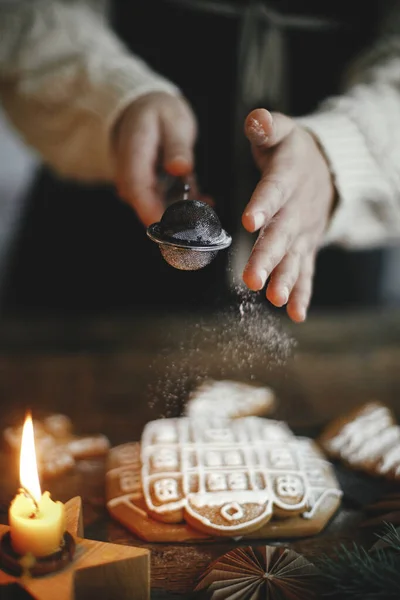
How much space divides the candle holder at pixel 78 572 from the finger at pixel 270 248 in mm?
359

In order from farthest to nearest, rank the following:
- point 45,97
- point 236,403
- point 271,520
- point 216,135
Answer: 1. point 216,135
2. point 45,97
3. point 236,403
4. point 271,520

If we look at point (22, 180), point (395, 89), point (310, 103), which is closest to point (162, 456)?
point (395, 89)

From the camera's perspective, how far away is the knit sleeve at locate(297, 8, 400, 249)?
3.64 ft

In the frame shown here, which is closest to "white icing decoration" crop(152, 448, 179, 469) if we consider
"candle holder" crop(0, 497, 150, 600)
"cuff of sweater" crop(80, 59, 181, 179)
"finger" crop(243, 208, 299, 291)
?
"candle holder" crop(0, 497, 150, 600)

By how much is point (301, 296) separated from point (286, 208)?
14 cm

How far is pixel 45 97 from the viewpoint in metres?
1.55

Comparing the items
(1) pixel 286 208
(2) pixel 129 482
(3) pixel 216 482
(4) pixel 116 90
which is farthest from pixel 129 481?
(4) pixel 116 90

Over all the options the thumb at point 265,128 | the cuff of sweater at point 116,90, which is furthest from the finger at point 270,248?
Result: the cuff of sweater at point 116,90

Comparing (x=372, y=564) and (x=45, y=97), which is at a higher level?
(x=45, y=97)

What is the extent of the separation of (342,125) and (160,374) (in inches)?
26.5

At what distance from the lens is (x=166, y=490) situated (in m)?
0.98

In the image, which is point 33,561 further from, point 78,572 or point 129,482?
point 129,482

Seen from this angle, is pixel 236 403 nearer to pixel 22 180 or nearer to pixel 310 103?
pixel 310 103

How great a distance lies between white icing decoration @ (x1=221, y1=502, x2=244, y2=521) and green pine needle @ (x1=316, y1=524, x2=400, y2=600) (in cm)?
15
